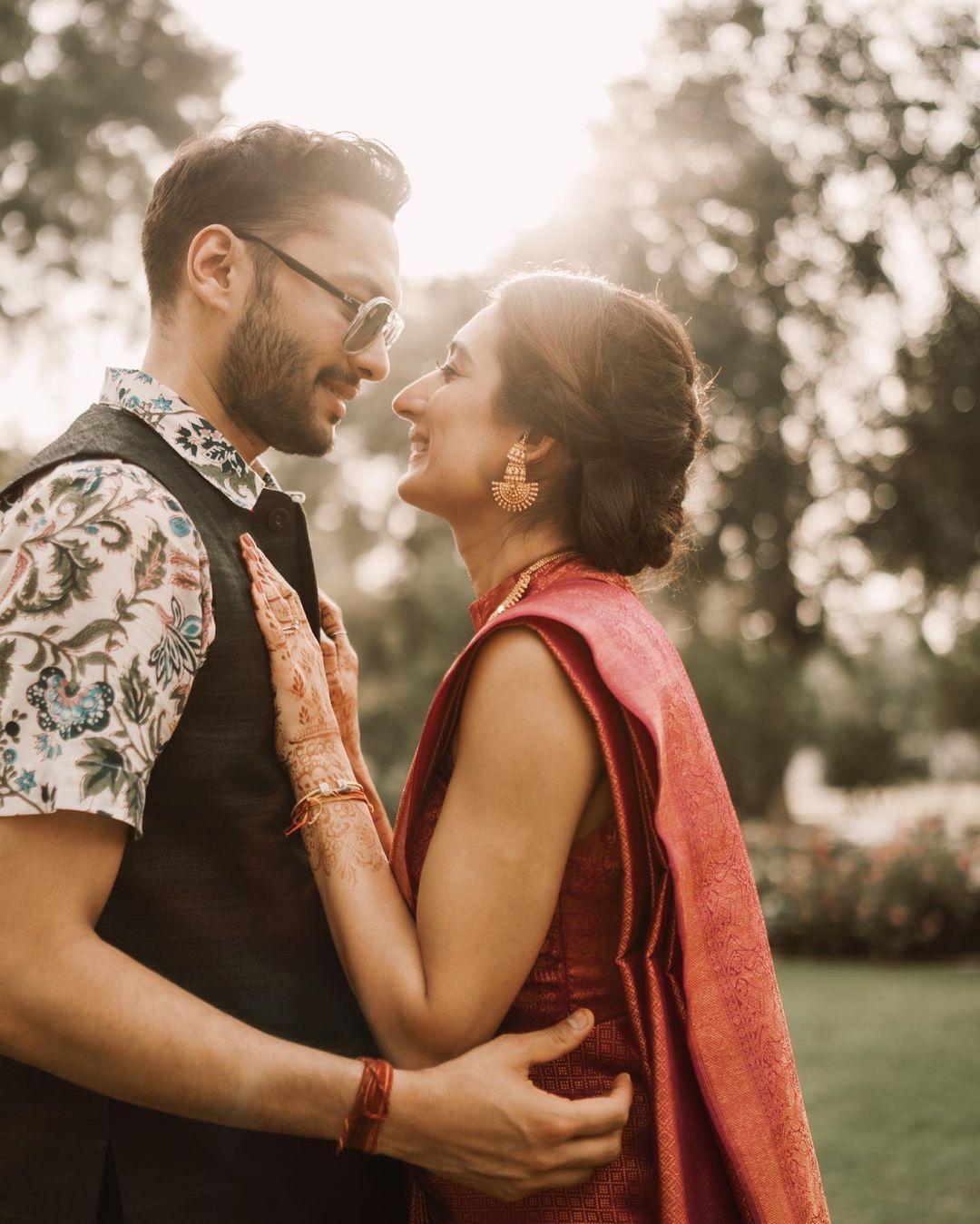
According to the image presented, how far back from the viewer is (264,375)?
88.7 inches

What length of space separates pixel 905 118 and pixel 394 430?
9.72 metres

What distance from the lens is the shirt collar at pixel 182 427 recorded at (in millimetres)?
2045

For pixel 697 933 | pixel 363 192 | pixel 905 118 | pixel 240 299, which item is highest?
pixel 905 118

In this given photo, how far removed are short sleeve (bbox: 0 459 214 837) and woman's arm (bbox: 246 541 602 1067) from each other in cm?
30

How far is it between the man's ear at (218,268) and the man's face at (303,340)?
3cm

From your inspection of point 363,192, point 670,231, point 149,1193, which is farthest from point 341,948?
point 670,231

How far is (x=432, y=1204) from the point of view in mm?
2154

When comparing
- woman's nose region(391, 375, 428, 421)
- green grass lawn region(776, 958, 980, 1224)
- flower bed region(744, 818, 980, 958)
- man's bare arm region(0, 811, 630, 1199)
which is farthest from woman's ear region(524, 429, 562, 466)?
flower bed region(744, 818, 980, 958)

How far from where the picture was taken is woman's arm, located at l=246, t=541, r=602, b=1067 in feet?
6.11

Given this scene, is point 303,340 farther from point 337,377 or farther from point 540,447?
point 540,447

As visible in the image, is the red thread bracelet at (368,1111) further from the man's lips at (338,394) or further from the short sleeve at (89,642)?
the man's lips at (338,394)

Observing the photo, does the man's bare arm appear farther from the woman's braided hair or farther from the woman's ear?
the woman's ear

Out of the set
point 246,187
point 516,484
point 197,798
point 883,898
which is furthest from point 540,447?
point 883,898

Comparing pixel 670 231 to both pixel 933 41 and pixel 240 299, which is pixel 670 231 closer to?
pixel 933 41
